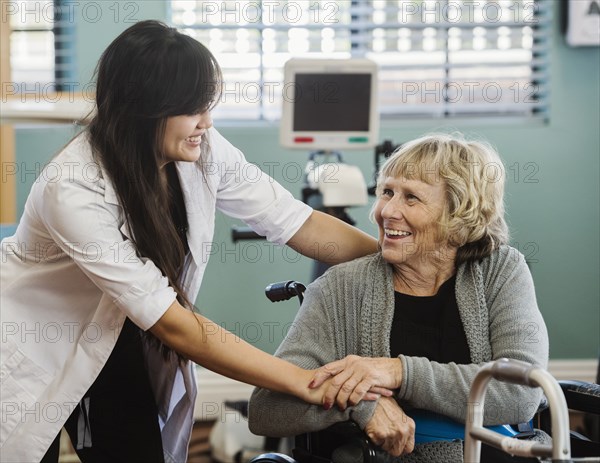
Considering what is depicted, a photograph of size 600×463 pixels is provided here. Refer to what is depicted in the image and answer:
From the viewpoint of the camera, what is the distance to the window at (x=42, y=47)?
11.2ft

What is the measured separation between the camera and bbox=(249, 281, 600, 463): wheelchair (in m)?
1.16

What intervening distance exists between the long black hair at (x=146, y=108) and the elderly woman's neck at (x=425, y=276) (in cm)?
47

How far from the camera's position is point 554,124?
137 inches

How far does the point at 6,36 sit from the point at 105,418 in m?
1.81

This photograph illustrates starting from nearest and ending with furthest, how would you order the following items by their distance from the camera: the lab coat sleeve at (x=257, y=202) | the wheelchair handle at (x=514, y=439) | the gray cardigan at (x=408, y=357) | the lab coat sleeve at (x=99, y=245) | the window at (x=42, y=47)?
the wheelchair handle at (x=514, y=439), the lab coat sleeve at (x=99, y=245), the gray cardigan at (x=408, y=357), the lab coat sleeve at (x=257, y=202), the window at (x=42, y=47)

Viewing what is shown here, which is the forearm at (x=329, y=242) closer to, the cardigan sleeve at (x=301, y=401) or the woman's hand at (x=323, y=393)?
the cardigan sleeve at (x=301, y=401)

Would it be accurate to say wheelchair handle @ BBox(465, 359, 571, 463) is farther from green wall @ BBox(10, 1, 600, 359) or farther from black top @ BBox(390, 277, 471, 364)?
green wall @ BBox(10, 1, 600, 359)

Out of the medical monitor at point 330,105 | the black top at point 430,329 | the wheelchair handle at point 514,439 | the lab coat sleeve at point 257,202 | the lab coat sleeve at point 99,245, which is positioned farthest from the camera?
the medical monitor at point 330,105

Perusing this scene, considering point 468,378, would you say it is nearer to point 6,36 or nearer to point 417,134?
point 417,134

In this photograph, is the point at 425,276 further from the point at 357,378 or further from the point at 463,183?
the point at 357,378

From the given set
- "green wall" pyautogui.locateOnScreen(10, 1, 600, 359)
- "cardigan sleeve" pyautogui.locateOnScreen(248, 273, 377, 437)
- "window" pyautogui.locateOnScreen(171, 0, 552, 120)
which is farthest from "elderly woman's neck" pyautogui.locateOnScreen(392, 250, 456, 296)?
"window" pyautogui.locateOnScreen(171, 0, 552, 120)

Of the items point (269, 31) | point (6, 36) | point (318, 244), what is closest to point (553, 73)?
point (269, 31)

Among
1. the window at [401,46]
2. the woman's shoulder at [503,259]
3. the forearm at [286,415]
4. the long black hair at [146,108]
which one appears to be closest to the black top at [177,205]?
the long black hair at [146,108]

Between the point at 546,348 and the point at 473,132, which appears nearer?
the point at 546,348
